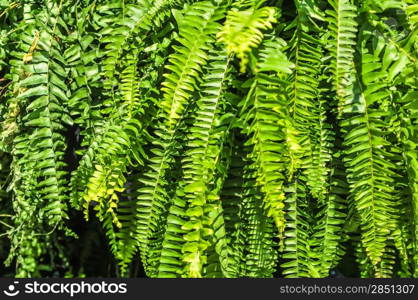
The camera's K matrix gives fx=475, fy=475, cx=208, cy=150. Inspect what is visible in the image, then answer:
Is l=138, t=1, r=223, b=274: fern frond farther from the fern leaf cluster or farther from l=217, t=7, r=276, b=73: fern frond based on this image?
l=217, t=7, r=276, b=73: fern frond

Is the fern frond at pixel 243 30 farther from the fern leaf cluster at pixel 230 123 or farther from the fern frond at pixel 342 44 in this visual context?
the fern frond at pixel 342 44

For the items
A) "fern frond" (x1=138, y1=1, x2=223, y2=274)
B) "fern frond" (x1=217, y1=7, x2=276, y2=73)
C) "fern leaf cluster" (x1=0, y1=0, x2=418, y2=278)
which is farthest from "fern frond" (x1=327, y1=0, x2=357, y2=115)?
"fern frond" (x1=138, y1=1, x2=223, y2=274)

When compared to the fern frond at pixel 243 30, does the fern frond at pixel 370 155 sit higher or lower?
lower

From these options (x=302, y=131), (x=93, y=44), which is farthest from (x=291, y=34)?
(x=93, y=44)

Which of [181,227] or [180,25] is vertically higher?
[180,25]

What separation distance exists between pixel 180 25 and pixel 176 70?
0.45ft

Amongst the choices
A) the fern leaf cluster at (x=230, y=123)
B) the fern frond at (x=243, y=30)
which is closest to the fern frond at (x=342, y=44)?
the fern leaf cluster at (x=230, y=123)

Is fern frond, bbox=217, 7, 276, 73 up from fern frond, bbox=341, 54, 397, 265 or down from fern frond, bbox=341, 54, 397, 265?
up

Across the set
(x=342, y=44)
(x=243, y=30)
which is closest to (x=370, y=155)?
(x=342, y=44)

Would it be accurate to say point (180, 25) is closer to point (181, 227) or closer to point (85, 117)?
point (85, 117)

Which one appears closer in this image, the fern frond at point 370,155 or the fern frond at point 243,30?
the fern frond at point 243,30

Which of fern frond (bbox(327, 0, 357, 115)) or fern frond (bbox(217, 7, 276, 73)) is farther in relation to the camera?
fern frond (bbox(327, 0, 357, 115))

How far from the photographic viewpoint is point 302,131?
47.9 inches

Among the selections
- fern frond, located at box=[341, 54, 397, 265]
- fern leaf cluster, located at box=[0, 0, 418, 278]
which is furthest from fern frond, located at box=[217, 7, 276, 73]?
fern frond, located at box=[341, 54, 397, 265]
